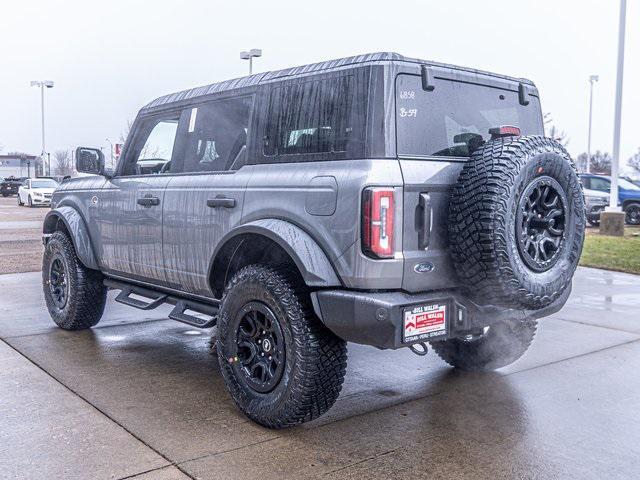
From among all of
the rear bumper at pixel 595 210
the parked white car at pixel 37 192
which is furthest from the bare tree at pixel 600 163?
the parked white car at pixel 37 192

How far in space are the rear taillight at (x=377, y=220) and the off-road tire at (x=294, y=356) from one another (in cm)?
53

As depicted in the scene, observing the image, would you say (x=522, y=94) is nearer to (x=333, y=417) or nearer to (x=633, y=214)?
(x=333, y=417)

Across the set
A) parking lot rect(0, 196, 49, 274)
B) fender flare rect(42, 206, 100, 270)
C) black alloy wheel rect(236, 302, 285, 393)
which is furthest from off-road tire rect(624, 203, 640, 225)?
black alloy wheel rect(236, 302, 285, 393)

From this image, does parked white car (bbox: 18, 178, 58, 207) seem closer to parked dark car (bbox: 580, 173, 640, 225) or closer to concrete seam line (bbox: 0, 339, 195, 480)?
parked dark car (bbox: 580, 173, 640, 225)

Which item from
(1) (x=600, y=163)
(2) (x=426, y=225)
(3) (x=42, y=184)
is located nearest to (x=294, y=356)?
(2) (x=426, y=225)

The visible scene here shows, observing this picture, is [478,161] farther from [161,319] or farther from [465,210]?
[161,319]

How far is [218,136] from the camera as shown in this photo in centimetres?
476

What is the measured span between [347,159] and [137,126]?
8.65 ft

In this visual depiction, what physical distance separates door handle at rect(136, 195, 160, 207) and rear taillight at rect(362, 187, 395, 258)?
210 cm

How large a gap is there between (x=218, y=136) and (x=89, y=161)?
159 centimetres

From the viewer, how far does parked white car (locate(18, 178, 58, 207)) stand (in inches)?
1256

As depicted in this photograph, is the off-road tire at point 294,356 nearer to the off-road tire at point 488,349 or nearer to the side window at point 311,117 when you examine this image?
the side window at point 311,117

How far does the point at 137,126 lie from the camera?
5.66 metres

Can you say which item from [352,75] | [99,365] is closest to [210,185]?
[352,75]
